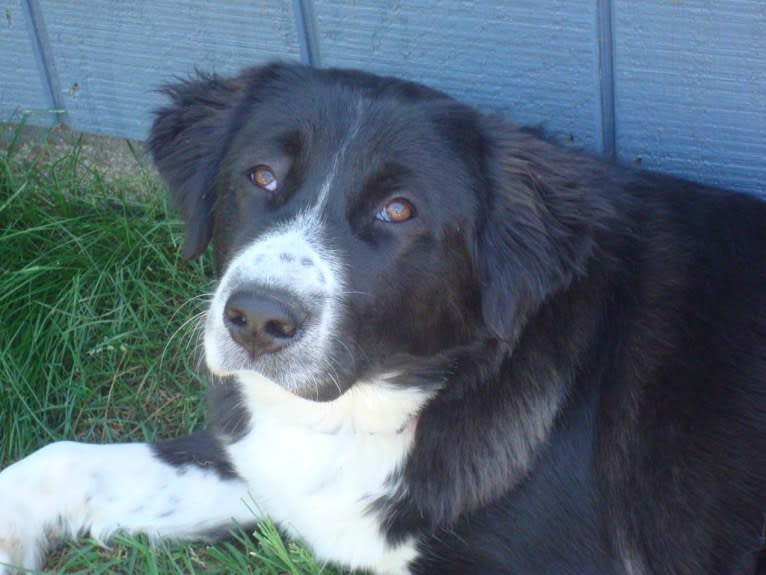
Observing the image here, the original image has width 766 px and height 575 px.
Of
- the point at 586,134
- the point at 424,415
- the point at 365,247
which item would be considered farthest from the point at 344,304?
the point at 586,134

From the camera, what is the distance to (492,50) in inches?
143

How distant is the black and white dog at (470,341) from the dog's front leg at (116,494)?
0.31ft

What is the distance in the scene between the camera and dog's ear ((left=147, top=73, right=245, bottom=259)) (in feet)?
10.0

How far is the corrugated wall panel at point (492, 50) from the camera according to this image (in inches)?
140

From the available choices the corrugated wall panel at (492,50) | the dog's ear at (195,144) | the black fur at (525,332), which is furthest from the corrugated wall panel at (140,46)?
the black fur at (525,332)

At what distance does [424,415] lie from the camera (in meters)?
2.95

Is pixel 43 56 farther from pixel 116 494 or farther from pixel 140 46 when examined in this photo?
pixel 116 494

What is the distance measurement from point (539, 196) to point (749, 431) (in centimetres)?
75

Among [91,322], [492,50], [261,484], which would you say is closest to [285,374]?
[261,484]

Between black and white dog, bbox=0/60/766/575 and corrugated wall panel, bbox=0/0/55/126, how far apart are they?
1.38m

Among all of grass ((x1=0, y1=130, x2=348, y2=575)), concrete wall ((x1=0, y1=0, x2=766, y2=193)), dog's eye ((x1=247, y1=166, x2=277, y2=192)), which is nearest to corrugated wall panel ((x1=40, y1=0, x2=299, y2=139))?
concrete wall ((x1=0, y1=0, x2=766, y2=193))

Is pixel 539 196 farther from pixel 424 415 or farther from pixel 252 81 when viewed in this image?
pixel 252 81

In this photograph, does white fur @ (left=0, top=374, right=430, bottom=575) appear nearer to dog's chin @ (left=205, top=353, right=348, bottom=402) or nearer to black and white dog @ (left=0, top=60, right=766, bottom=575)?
black and white dog @ (left=0, top=60, right=766, bottom=575)

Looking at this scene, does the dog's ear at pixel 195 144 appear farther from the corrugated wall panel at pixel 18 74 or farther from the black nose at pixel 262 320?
the corrugated wall panel at pixel 18 74
